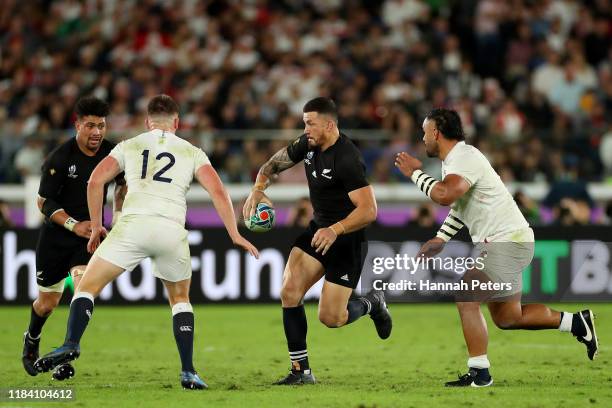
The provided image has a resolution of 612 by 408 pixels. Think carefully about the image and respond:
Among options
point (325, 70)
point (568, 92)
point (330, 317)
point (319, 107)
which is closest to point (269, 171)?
point (319, 107)

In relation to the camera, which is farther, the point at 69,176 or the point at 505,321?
the point at 69,176

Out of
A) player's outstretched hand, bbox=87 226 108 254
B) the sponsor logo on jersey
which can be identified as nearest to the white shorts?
player's outstretched hand, bbox=87 226 108 254

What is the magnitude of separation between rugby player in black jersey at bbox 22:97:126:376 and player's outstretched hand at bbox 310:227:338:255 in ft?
6.97

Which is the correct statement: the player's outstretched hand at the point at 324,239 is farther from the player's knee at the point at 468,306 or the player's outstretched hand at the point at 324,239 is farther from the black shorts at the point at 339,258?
the player's knee at the point at 468,306

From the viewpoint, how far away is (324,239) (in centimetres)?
915

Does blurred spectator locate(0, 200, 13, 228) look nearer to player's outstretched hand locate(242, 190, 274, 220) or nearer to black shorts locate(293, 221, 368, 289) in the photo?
player's outstretched hand locate(242, 190, 274, 220)

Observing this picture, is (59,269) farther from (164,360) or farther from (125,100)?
(125,100)

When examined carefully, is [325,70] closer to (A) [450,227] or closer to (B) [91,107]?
(B) [91,107]

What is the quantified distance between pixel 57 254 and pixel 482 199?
12.5 feet

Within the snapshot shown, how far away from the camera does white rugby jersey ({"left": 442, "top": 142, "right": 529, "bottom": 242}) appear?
29.6 ft

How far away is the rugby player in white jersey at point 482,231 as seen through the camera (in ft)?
29.7

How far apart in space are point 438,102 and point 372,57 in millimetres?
1833

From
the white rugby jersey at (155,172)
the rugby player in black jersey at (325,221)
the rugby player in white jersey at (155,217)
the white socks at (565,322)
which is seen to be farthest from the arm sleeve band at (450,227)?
the white rugby jersey at (155,172)

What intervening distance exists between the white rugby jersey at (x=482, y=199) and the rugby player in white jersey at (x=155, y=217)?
1.78 m
